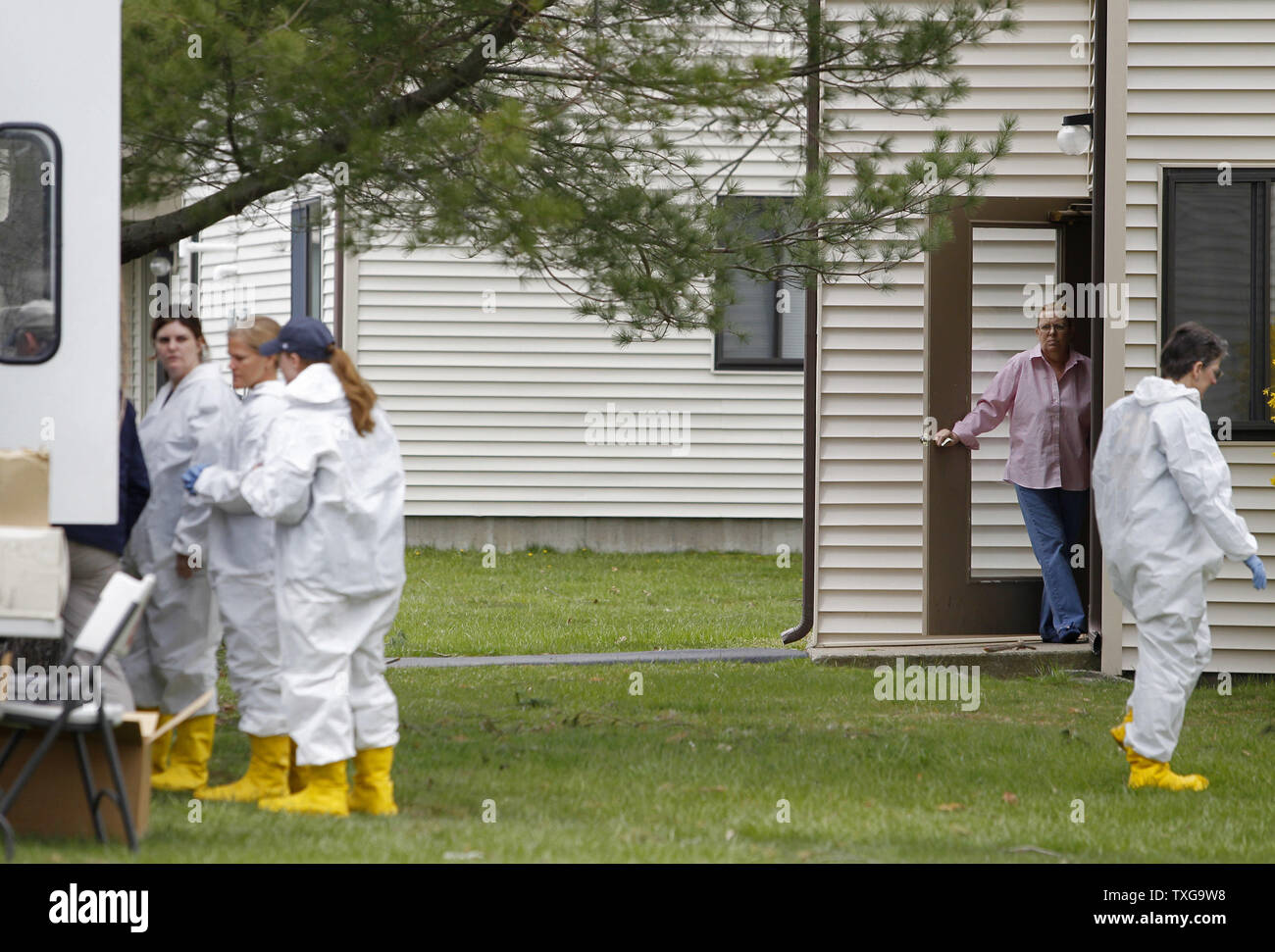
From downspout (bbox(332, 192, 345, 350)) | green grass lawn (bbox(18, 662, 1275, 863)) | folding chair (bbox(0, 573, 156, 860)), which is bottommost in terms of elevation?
green grass lawn (bbox(18, 662, 1275, 863))

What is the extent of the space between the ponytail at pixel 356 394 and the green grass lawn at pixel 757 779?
4.65 ft

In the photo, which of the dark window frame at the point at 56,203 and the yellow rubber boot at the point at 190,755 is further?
the yellow rubber boot at the point at 190,755

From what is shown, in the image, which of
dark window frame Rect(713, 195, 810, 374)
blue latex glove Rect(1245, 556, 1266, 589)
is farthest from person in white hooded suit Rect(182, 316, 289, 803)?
dark window frame Rect(713, 195, 810, 374)

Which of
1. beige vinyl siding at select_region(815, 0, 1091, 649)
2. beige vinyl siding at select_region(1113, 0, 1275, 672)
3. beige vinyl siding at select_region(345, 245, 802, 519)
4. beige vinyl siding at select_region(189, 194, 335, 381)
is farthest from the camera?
beige vinyl siding at select_region(189, 194, 335, 381)

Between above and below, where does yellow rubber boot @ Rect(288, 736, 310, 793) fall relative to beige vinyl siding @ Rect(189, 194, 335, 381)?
below

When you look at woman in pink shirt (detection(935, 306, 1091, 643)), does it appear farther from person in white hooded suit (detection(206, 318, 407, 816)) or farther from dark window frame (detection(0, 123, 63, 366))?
dark window frame (detection(0, 123, 63, 366))

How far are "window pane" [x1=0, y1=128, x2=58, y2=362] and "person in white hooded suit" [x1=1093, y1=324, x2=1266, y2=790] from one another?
4.35 meters

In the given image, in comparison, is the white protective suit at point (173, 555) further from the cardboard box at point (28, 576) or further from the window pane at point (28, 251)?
the cardboard box at point (28, 576)

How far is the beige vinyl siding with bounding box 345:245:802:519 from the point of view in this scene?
1619cm

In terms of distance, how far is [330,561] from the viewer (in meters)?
5.78

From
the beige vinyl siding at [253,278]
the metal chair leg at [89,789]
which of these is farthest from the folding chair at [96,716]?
the beige vinyl siding at [253,278]

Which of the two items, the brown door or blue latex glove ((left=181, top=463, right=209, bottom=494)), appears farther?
the brown door

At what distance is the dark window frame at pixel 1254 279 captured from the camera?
31.5 feet
